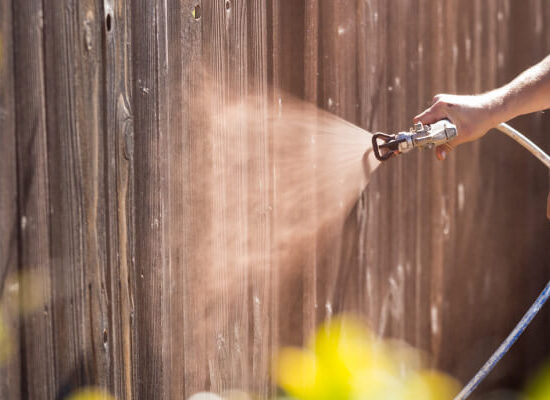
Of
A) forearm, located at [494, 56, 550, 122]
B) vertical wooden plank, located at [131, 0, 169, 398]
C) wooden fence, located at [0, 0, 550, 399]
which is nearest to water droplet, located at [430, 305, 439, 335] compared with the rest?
wooden fence, located at [0, 0, 550, 399]

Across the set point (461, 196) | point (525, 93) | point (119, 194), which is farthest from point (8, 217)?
point (461, 196)

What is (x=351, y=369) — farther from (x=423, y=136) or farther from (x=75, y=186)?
(x=75, y=186)

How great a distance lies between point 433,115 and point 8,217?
1256 millimetres

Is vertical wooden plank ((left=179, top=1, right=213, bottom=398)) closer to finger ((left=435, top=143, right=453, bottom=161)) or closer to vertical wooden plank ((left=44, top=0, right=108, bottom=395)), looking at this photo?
vertical wooden plank ((left=44, top=0, right=108, bottom=395))

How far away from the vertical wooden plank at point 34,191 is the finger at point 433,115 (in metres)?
1.09

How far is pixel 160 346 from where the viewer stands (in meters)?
1.65

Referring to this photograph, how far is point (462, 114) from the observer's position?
1.71m

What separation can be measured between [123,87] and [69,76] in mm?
168

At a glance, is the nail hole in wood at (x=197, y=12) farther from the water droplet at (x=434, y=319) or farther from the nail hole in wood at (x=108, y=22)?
the water droplet at (x=434, y=319)

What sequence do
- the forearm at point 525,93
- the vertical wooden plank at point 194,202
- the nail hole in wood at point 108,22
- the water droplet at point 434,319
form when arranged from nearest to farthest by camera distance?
1. the nail hole in wood at point 108,22
2. the vertical wooden plank at point 194,202
3. the forearm at point 525,93
4. the water droplet at point 434,319

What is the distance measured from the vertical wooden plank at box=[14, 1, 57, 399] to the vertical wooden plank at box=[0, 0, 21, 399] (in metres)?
0.01

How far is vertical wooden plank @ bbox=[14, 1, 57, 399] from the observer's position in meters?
1.31

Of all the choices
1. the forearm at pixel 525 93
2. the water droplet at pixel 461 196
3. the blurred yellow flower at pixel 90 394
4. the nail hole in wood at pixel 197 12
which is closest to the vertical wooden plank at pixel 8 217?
the blurred yellow flower at pixel 90 394

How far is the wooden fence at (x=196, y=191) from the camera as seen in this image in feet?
4.46
